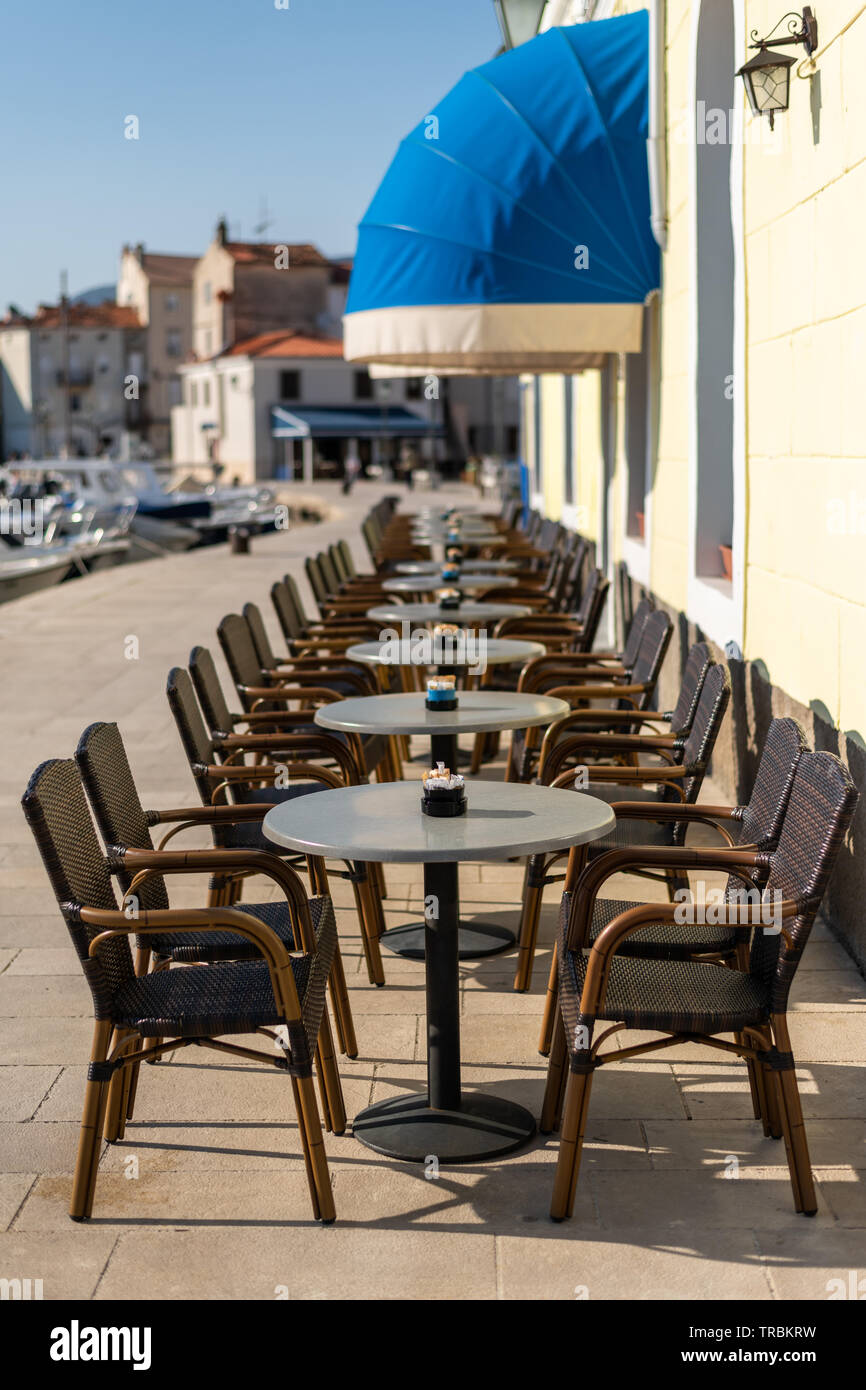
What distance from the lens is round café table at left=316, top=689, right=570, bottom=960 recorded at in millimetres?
4961

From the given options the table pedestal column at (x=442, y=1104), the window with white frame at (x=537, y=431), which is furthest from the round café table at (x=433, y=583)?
the window with white frame at (x=537, y=431)

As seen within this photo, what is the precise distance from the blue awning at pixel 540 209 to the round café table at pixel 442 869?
5812 mm

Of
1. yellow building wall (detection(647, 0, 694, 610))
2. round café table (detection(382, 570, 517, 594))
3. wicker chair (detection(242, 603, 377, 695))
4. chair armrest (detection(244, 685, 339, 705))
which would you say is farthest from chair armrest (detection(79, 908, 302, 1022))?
round café table (detection(382, 570, 517, 594))

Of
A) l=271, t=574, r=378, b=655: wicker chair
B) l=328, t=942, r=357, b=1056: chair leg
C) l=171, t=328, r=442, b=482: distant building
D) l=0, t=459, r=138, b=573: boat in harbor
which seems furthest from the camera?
l=171, t=328, r=442, b=482: distant building

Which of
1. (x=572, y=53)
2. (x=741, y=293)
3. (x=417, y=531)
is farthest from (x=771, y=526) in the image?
(x=417, y=531)

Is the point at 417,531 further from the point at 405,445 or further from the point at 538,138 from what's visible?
the point at 405,445

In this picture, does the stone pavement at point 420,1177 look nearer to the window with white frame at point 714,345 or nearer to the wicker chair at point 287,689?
the wicker chair at point 287,689

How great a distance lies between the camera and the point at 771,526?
20.9 ft

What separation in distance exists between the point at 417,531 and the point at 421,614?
1085cm

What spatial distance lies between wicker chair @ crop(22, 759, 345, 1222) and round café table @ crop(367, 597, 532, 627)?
174 inches

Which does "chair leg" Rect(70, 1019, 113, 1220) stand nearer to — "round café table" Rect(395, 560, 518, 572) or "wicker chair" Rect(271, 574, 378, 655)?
"wicker chair" Rect(271, 574, 378, 655)

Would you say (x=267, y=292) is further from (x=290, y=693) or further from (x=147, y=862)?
(x=147, y=862)

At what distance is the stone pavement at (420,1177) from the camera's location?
10.5 feet

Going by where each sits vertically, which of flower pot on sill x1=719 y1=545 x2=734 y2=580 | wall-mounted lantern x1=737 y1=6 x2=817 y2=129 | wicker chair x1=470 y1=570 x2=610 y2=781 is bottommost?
wicker chair x1=470 y1=570 x2=610 y2=781
